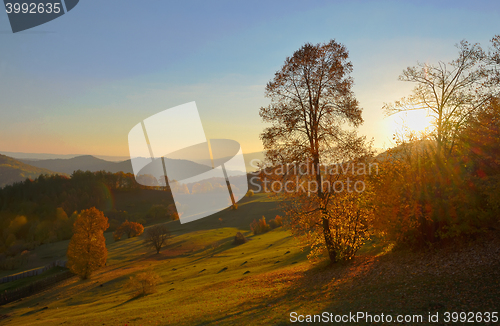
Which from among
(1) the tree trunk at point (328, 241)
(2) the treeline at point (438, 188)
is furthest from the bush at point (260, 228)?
(2) the treeline at point (438, 188)

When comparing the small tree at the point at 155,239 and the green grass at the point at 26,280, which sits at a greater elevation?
the small tree at the point at 155,239

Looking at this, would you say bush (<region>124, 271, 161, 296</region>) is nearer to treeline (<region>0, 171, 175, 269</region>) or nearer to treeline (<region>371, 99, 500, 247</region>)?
treeline (<region>371, 99, 500, 247</region>)

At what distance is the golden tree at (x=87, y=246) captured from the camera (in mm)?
51031

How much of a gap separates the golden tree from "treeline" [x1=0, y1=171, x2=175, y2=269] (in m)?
72.1

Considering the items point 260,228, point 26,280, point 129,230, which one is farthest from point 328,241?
point 129,230

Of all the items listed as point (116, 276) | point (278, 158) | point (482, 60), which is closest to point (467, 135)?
point (482, 60)

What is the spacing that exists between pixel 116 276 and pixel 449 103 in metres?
53.6

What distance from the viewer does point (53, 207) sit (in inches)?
6481

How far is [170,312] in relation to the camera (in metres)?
19.2

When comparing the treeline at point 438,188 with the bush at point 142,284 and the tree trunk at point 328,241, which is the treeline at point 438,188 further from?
the bush at point 142,284

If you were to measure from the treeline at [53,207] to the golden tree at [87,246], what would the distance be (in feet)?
237

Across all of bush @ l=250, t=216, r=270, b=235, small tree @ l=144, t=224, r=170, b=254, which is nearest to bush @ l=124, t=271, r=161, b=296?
small tree @ l=144, t=224, r=170, b=254

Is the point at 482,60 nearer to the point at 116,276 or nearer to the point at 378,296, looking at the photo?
the point at 378,296

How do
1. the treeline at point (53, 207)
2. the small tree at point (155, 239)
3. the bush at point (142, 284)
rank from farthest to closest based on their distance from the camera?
the treeline at point (53, 207) < the small tree at point (155, 239) < the bush at point (142, 284)
